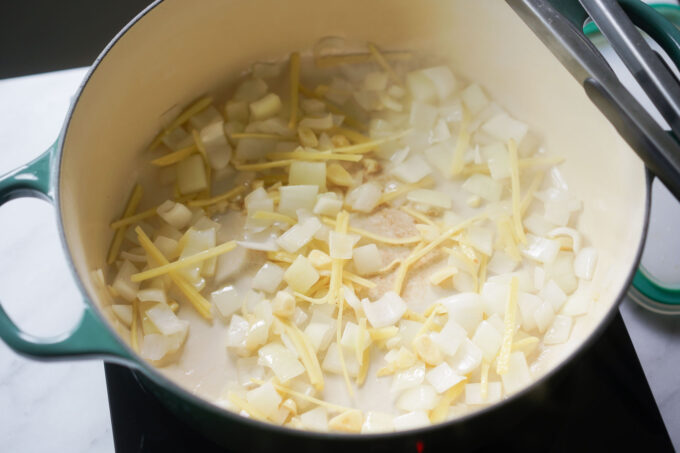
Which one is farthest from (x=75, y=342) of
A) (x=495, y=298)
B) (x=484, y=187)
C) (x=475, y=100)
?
(x=475, y=100)

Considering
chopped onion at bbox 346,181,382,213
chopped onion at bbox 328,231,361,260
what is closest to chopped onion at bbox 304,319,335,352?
chopped onion at bbox 328,231,361,260

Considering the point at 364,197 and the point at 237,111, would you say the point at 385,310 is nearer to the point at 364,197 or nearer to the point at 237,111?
the point at 364,197

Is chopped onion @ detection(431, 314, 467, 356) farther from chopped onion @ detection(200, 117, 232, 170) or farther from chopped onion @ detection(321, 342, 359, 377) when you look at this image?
chopped onion @ detection(200, 117, 232, 170)

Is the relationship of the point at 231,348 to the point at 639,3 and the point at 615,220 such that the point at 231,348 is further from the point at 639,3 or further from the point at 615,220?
the point at 639,3

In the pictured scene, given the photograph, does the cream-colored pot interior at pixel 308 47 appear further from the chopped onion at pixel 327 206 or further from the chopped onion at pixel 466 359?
the chopped onion at pixel 327 206

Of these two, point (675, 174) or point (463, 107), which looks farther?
point (463, 107)

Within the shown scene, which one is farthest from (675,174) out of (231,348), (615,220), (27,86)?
(27,86)

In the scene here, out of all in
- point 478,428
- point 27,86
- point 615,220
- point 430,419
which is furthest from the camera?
point 27,86

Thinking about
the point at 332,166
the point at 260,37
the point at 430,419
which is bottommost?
the point at 430,419
